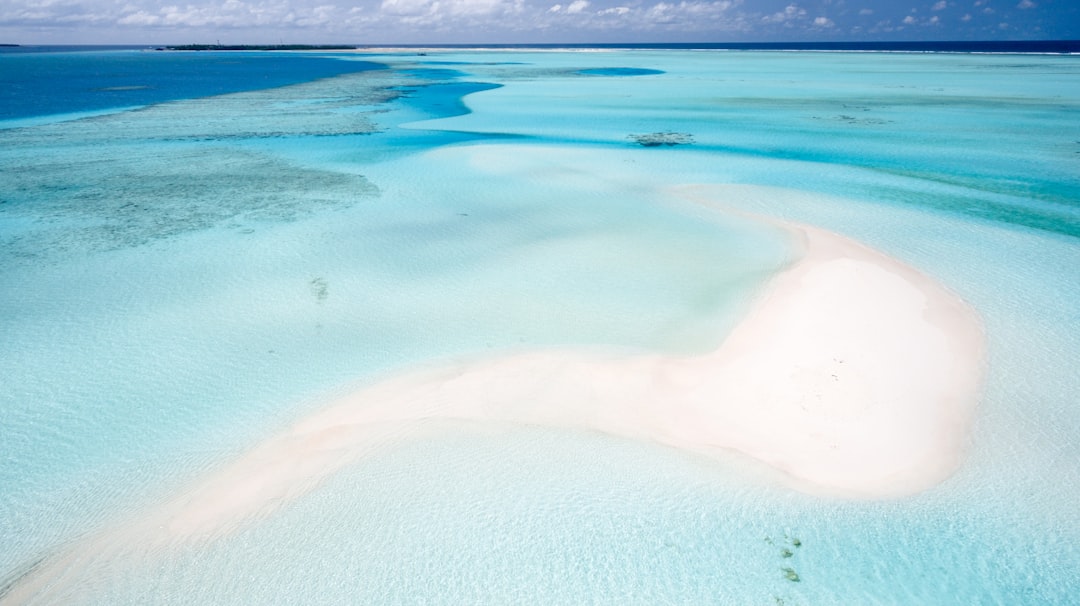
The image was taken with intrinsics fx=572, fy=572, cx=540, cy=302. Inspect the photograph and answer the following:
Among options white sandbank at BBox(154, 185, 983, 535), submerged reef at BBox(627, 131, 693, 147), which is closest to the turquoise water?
white sandbank at BBox(154, 185, 983, 535)

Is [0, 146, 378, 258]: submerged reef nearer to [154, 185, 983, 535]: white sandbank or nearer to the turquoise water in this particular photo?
the turquoise water

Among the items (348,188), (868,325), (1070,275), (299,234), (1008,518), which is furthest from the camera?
(348,188)

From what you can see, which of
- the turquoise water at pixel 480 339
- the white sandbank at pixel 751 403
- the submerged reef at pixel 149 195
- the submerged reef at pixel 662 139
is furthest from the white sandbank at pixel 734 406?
the submerged reef at pixel 662 139

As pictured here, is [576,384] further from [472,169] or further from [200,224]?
[472,169]

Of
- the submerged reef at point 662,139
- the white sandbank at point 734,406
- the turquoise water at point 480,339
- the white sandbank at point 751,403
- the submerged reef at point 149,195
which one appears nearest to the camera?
the turquoise water at point 480,339

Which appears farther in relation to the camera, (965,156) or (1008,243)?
(965,156)

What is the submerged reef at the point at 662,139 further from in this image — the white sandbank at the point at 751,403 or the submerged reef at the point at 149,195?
the white sandbank at the point at 751,403

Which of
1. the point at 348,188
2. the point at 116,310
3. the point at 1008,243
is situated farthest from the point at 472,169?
the point at 1008,243
